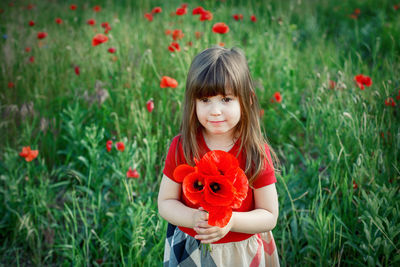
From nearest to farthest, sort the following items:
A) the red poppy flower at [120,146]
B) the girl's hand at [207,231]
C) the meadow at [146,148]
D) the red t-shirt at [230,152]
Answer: the girl's hand at [207,231] < the red t-shirt at [230,152] < the meadow at [146,148] < the red poppy flower at [120,146]

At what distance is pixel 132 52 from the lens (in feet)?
9.32

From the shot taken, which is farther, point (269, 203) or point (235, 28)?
point (235, 28)

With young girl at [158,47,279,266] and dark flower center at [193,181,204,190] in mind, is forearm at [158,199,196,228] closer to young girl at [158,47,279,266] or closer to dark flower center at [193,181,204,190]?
young girl at [158,47,279,266]

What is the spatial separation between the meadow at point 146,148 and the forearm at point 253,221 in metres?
0.42

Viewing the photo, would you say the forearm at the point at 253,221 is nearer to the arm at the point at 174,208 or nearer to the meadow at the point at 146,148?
the arm at the point at 174,208

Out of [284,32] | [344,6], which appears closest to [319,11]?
[344,6]

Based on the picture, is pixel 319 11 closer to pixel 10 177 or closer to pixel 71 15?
pixel 71 15

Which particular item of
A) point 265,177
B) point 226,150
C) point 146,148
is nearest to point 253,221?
point 265,177

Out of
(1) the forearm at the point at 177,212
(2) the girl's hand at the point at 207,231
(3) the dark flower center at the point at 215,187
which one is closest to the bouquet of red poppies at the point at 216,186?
(3) the dark flower center at the point at 215,187

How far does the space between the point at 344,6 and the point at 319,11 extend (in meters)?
0.38

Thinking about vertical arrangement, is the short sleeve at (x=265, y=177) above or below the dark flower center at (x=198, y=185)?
below

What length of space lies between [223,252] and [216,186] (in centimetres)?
46

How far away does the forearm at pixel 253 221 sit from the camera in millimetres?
1118

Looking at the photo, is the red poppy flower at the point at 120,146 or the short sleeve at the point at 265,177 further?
the red poppy flower at the point at 120,146
